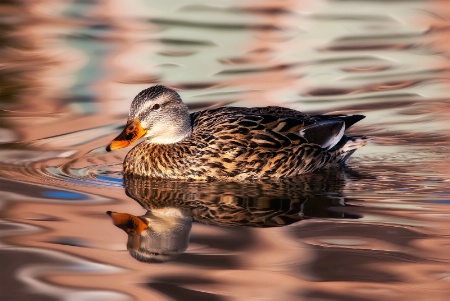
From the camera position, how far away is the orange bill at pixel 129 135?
1085 centimetres

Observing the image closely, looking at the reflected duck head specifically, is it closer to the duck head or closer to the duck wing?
the duck head

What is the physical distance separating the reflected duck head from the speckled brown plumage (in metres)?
1.30

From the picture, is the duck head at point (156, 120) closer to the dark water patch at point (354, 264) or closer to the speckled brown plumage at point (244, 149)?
the speckled brown plumage at point (244, 149)

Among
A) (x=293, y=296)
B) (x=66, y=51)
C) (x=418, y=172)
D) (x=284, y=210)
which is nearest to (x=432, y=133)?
(x=418, y=172)

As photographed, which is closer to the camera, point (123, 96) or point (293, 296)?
point (293, 296)

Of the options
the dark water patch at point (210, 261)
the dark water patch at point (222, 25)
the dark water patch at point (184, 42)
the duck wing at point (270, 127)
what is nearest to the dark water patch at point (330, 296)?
the dark water patch at point (210, 261)

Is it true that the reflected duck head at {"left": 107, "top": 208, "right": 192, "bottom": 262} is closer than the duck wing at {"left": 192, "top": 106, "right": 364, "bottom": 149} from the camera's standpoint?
Yes

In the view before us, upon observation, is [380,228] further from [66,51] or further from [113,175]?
[66,51]

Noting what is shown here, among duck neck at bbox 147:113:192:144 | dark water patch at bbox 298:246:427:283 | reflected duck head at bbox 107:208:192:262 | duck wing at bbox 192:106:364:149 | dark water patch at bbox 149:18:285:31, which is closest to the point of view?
dark water patch at bbox 298:246:427:283

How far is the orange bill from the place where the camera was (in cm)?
1085

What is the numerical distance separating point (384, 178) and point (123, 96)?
421 centimetres

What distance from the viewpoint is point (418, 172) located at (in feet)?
35.6

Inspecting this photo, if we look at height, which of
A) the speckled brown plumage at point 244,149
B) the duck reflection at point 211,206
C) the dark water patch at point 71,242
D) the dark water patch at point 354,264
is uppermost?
the speckled brown plumage at point 244,149

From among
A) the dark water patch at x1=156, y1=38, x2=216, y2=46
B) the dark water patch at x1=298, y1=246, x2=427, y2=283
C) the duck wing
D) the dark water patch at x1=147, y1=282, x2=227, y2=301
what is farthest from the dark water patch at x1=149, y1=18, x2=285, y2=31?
the dark water patch at x1=147, y1=282, x2=227, y2=301
